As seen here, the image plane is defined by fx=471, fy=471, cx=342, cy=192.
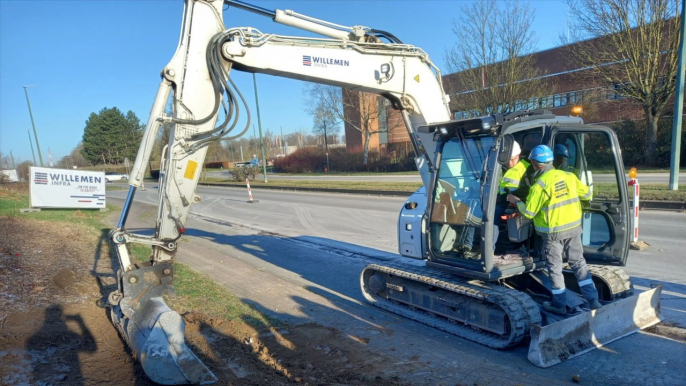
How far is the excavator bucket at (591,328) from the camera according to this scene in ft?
14.3

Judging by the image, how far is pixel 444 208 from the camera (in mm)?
5648

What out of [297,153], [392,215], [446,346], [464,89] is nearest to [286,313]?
[446,346]

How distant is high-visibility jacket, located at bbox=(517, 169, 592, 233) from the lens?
4.74 metres

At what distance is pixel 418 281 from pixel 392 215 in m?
9.16

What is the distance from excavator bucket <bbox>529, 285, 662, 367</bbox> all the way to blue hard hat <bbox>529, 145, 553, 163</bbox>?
155 centimetres

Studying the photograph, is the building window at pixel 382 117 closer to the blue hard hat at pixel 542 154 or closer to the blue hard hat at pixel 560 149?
the blue hard hat at pixel 560 149

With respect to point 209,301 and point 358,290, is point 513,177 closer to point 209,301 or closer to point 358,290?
point 358,290

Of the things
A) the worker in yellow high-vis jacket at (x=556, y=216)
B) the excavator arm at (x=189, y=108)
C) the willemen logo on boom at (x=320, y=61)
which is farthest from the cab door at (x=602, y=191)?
the willemen logo on boom at (x=320, y=61)

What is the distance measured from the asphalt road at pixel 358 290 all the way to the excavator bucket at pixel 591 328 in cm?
9

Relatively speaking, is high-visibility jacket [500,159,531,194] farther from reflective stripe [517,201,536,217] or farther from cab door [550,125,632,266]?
cab door [550,125,632,266]

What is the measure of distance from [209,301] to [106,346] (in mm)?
1809

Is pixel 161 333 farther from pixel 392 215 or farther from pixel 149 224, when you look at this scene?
pixel 149 224

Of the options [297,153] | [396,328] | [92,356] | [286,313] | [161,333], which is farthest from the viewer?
[297,153]

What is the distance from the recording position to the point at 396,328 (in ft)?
18.4
